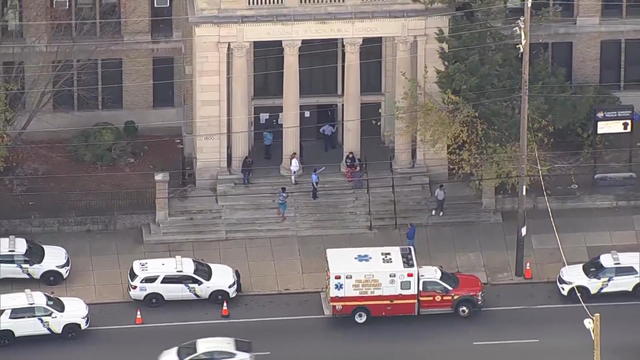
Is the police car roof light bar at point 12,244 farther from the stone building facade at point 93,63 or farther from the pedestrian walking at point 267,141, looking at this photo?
the pedestrian walking at point 267,141

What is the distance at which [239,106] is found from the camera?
73188 millimetres

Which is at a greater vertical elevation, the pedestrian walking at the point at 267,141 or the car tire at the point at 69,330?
the pedestrian walking at the point at 267,141

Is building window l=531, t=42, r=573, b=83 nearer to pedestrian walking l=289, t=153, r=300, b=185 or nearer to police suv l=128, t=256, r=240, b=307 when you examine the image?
pedestrian walking l=289, t=153, r=300, b=185

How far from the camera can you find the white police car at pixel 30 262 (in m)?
67.1

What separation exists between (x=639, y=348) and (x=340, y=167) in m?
17.7

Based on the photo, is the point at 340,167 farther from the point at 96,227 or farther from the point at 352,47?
the point at 96,227

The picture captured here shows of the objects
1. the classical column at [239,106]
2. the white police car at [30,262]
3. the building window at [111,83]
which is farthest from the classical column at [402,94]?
the white police car at [30,262]

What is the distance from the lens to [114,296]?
222ft

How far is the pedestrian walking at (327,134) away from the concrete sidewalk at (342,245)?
21.2 feet

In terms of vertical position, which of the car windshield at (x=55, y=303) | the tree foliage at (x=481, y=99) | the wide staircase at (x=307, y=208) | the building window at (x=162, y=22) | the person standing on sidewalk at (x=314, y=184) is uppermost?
the building window at (x=162, y=22)

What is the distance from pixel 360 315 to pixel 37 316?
11.8 meters

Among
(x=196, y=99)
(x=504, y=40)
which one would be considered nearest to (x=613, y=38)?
(x=504, y=40)

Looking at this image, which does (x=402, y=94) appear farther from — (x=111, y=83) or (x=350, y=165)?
(x=111, y=83)

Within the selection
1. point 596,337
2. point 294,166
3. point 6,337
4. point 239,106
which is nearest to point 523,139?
point 294,166
